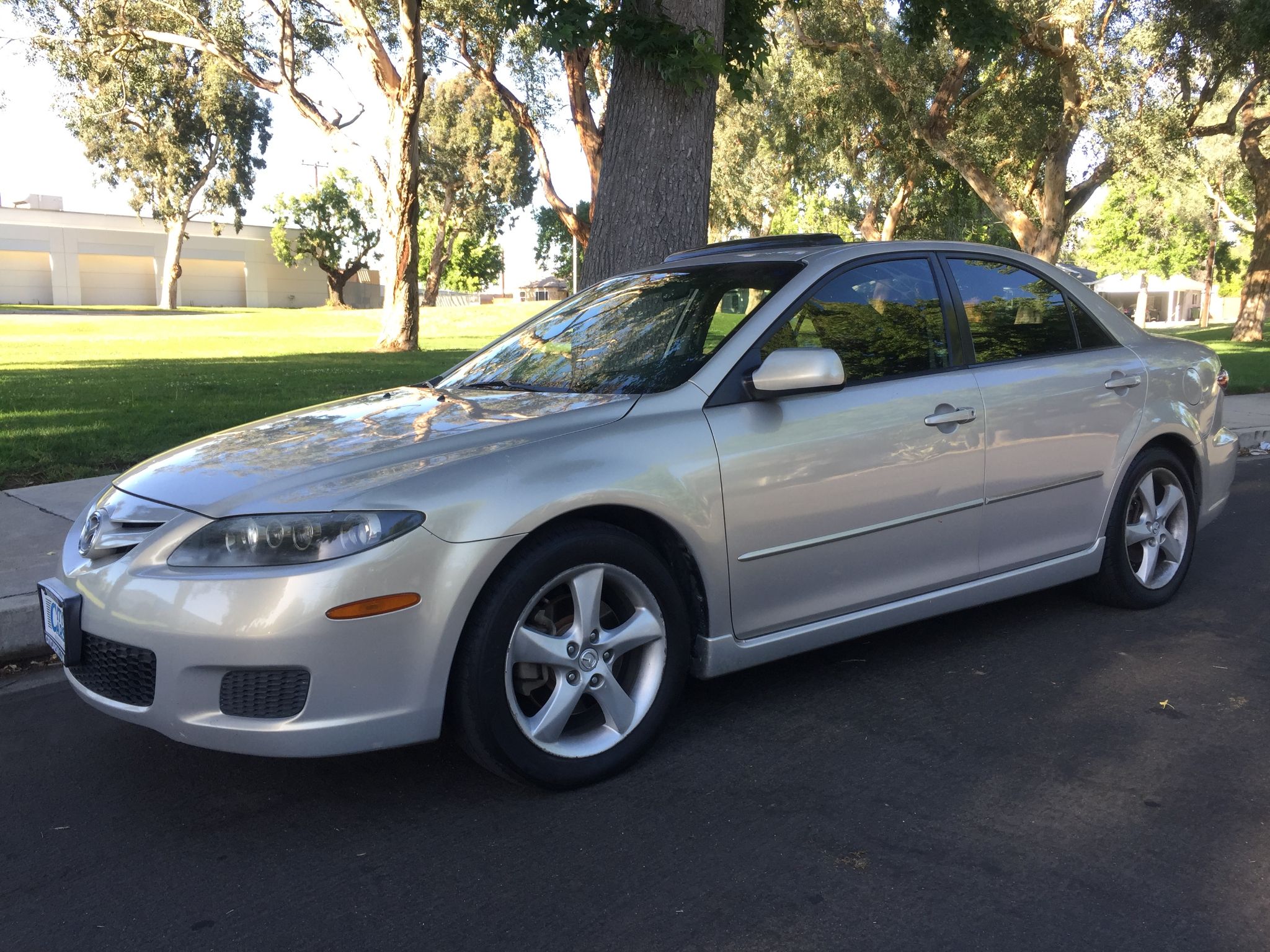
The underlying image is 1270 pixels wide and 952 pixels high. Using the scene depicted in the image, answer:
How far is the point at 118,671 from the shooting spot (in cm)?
312

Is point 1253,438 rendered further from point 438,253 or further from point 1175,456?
point 438,253

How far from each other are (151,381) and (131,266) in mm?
62662

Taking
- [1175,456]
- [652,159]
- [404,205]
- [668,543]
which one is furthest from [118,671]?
[404,205]

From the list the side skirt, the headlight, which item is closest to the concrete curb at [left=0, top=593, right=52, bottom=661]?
the headlight

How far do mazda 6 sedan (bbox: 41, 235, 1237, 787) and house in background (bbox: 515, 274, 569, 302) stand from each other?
6813 cm

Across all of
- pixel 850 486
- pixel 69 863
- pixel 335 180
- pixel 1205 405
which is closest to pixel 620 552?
pixel 850 486

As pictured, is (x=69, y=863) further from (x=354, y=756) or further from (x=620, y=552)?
(x=620, y=552)

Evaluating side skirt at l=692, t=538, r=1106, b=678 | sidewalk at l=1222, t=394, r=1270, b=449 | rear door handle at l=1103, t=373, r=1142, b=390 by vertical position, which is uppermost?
rear door handle at l=1103, t=373, r=1142, b=390

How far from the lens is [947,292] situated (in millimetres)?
4426

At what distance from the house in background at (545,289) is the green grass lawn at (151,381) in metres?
46.0

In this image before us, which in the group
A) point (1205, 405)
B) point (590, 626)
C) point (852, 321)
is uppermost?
Answer: point (852, 321)

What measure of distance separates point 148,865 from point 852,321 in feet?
9.36

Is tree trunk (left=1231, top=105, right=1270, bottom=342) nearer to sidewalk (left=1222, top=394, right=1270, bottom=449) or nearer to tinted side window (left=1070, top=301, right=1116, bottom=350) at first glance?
sidewalk (left=1222, top=394, right=1270, bottom=449)

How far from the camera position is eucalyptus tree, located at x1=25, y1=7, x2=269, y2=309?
23484mm
